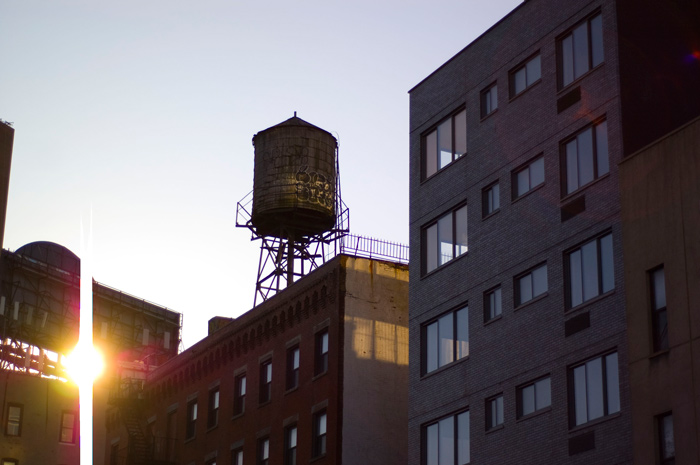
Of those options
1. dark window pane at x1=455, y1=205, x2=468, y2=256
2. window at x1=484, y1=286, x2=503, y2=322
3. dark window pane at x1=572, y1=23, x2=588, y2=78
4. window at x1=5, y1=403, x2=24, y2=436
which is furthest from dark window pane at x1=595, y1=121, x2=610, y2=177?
window at x1=5, y1=403, x2=24, y2=436

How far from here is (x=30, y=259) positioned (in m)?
81.0

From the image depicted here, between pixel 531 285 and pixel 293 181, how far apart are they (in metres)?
27.6

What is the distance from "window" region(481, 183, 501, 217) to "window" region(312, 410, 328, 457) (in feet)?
41.1

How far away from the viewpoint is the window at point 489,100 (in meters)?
43.7

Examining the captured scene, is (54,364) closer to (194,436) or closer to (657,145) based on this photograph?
(194,436)

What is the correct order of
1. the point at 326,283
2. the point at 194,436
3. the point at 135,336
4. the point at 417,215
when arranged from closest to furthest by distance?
the point at 417,215 < the point at 326,283 < the point at 194,436 < the point at 135,336

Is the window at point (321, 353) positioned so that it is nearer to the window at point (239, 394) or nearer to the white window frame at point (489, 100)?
the window at point (239, 394)

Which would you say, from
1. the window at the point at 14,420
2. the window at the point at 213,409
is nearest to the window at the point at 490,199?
the window at the point at 213,409

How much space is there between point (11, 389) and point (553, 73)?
150 ft

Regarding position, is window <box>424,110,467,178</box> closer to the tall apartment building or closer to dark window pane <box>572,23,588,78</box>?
the tall apartment building

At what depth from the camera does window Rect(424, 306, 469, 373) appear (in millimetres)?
42094

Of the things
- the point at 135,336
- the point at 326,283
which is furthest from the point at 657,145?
the point at 135,336

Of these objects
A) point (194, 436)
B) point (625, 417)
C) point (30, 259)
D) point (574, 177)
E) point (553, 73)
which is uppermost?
point (30, 259)

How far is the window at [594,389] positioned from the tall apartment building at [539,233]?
0.13 ft
